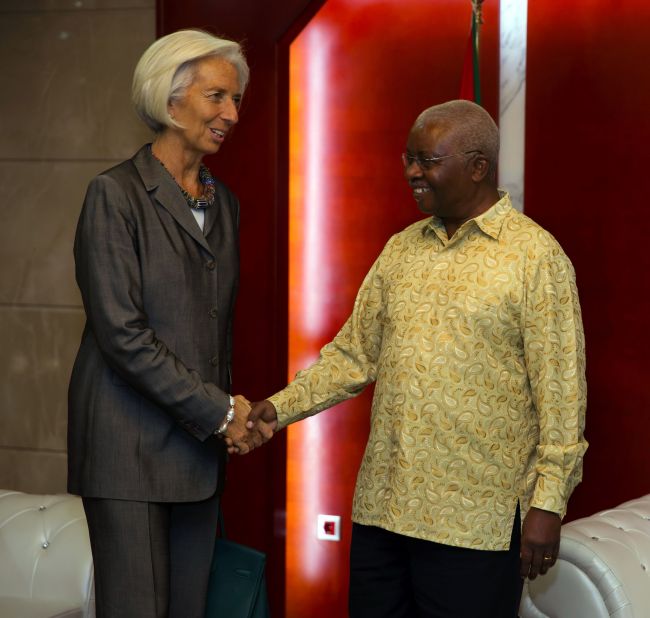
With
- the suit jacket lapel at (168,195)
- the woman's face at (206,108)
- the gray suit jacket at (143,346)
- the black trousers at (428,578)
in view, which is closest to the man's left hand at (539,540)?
the black trousers at (428,578)

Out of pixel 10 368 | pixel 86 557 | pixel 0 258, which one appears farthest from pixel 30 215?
pixel 86 557

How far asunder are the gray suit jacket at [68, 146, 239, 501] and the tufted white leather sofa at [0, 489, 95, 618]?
2.33 ft

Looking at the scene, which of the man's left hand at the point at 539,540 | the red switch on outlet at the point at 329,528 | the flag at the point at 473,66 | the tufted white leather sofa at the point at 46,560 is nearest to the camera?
the man's left hand at the point at 539,540

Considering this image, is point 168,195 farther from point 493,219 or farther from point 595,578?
point 595,578

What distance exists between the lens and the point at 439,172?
230cm

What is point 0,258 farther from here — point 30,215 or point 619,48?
point 619,48

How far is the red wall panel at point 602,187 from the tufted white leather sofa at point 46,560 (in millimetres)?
1714

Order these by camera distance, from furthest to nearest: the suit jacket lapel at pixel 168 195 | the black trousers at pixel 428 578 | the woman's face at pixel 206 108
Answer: the woman's face at pixel 206 108
the suit jacket lapel at pixel 168 195
the black trousers at pixel 428 578

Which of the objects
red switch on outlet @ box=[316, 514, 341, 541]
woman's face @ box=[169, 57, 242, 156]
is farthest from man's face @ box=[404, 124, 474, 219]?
red switch on outlet @ box=[316, 514, 341, 541]

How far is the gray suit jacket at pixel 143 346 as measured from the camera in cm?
224

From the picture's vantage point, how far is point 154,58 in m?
2.41

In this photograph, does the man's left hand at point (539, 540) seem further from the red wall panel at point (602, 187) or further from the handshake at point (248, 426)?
the red wall panel at point (602, 187)

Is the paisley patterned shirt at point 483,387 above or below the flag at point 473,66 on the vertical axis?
below

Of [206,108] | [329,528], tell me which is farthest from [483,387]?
[329,528]
